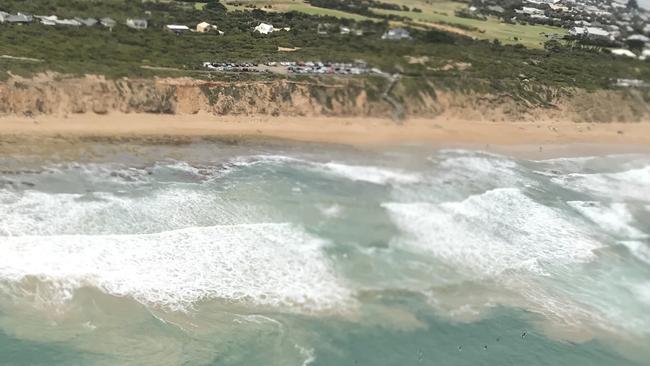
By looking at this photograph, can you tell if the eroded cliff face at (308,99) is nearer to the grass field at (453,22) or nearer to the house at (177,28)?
the grass field at (453,22)

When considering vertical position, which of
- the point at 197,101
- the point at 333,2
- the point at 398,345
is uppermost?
the point at 333,2

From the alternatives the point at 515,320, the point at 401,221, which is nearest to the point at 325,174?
the point at 401,221

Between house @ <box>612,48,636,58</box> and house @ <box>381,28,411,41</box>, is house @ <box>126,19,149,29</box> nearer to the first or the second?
house @ <box>381,28,411,41</box>

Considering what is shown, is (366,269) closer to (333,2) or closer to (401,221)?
(401,221)

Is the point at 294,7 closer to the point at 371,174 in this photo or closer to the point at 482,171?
the point at 482,171

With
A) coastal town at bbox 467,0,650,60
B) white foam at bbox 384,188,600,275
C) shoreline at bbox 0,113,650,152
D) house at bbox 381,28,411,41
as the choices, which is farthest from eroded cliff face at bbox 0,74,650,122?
white foam at bbox 384,188,600,275

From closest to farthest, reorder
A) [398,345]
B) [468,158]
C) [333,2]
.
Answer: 1. [398,345]
2. [468,158]
3. [333,2]

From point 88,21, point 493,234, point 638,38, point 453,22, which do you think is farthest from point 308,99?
point 638,38
